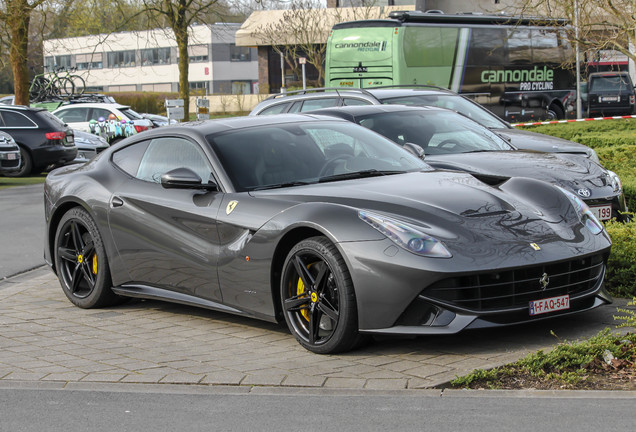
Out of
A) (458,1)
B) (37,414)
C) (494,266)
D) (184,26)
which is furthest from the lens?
(458,1)

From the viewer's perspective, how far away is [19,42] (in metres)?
30.5

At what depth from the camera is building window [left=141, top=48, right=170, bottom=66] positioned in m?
98.1

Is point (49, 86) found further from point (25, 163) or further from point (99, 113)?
point (25, 163)

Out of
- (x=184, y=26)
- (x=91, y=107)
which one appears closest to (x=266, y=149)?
(x=91, y=107)

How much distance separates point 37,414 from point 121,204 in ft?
8.98

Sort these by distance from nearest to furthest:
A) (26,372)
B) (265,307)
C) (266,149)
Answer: (26,372) → (265,307) → (266,149)

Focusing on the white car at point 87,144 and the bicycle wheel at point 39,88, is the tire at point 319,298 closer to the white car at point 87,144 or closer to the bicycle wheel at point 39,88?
the white car at point 87,144

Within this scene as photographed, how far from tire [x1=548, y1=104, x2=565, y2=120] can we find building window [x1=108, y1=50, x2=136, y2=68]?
7281 cm

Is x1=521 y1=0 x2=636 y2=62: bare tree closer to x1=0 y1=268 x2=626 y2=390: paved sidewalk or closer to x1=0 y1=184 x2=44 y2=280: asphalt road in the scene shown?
x1=0 y1=184 x2=44 y2=280: asphalt road

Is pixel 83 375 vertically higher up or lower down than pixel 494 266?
lower down

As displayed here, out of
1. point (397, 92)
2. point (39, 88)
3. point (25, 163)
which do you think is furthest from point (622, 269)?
point (39, 88)

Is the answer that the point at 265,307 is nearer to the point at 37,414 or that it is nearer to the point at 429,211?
the point at 429,211

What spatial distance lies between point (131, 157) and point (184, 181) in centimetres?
129

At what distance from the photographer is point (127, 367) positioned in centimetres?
569
